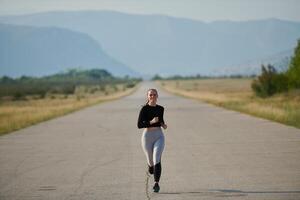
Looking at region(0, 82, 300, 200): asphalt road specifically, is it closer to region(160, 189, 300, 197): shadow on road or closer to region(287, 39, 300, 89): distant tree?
region(160, 189, 300, 197): shadow on road

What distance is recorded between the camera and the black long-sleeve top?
10906 mm

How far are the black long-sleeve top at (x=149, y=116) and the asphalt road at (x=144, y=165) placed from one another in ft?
3.36

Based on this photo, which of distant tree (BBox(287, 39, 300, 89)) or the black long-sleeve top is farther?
distant tree (BBox(287, 39, 300, 89))

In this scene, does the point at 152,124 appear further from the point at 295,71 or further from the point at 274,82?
the point at 274,82

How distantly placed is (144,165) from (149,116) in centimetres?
357

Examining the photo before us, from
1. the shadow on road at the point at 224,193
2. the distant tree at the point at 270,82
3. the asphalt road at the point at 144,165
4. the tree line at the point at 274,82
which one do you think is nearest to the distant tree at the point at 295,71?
the tree line at the point at 274,82

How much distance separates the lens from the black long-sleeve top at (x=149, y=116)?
10.9 metres

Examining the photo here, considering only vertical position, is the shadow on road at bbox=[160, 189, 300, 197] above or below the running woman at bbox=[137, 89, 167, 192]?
below

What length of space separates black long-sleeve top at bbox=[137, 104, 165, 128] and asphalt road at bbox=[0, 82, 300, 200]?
3.36ft

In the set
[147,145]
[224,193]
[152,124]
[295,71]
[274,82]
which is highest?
[295,71]

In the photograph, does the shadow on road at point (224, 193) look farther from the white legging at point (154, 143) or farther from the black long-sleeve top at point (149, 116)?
the black long-sleeve top at point (149, 116)

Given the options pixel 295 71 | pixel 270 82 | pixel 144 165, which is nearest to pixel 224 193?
pixel 144 165

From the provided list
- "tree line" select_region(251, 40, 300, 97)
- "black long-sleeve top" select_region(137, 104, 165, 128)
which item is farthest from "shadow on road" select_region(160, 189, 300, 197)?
"tree line" select_region(251, 40, 300, 97)

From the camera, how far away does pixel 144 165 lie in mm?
14359
